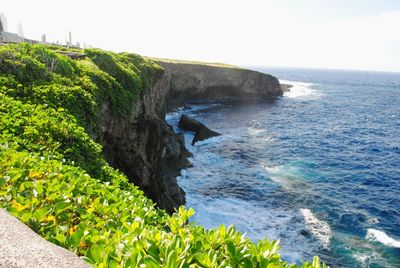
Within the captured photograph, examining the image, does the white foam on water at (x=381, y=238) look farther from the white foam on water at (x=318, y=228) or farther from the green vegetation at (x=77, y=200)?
the green vegetation at (x=77, y=200)

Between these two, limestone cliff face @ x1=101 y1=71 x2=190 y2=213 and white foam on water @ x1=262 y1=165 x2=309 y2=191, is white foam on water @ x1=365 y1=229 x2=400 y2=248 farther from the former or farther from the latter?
limestone cliff face @ x1=101 y1=71 x2=190 y2=213

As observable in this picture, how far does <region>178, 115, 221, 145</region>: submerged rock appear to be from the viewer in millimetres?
46500

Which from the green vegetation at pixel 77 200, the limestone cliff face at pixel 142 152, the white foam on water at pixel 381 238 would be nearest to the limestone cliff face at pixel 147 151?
the limestone cliff face at pixel 142 152

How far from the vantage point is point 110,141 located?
1991 cm

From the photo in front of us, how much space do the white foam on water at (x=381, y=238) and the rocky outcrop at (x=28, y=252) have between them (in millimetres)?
24788

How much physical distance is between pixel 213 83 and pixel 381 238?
66857 millimetres

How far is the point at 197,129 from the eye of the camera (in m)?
49.0

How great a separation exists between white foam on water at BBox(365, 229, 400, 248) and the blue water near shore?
75 mm

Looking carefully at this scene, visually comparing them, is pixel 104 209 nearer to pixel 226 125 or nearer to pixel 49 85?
pixel 49 85

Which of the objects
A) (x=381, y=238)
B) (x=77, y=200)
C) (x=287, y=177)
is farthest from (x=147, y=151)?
(x=77, y=200)

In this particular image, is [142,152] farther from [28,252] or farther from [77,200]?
[28,252]

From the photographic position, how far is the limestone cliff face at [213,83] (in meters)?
75.2

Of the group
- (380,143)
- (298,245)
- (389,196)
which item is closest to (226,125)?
(380,143)

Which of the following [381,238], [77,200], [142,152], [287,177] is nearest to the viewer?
[77,200]
